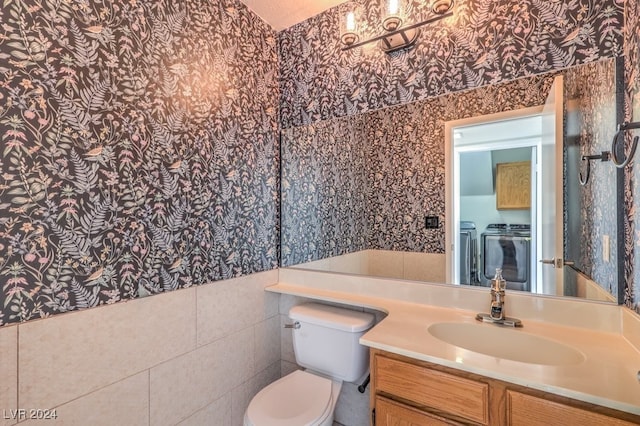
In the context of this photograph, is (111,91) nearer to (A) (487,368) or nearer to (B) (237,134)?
(B) (237,134)

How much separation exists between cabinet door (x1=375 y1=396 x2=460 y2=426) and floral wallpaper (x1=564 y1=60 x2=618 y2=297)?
32.5 inches

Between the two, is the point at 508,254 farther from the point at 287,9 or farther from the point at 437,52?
the point at 287,9

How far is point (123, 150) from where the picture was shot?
1.17 m

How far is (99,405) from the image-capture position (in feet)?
3.56

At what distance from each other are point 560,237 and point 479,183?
15.7 inches

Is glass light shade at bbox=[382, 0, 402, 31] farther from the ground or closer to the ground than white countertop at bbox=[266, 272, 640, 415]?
farther from the ground

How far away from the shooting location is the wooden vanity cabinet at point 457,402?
31.7 inches

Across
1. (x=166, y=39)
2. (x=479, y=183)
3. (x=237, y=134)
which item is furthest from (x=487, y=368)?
(x=166, y=39)

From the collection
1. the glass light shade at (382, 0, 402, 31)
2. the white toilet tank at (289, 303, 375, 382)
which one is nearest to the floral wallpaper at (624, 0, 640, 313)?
the glass light shade at (382, 0, 402, 31)

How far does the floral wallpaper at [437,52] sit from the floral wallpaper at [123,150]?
0.32 meters

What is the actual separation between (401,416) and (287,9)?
2105mm

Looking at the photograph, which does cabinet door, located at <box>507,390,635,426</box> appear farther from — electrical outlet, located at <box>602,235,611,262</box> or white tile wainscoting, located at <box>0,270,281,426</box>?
white tile wainscoting, located at <box>0,270,281,426</box>

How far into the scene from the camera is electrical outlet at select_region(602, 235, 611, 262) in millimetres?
1110

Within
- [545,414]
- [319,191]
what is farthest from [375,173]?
[545,414]
